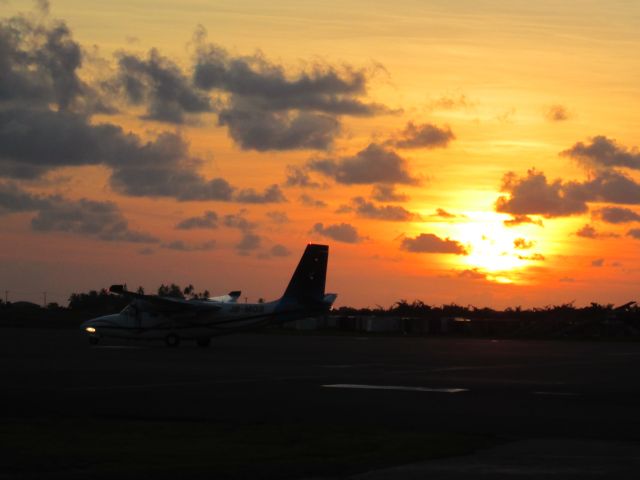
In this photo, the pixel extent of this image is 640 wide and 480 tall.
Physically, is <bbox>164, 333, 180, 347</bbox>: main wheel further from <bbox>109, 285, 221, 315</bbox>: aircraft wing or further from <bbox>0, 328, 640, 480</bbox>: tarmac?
<bbox>0, 328, 640, 480</bbox>: tarmac

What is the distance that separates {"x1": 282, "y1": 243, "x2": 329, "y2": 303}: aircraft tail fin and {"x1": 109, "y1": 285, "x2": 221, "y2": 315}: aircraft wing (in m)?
4.55

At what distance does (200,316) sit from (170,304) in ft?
6.31

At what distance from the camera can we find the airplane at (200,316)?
64.9m

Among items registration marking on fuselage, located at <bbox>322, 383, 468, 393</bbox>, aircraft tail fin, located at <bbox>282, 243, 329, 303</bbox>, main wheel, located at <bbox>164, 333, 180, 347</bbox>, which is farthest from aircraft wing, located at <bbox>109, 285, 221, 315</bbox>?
registration marking on fuselage, located at <bbox>322, 383, 468, 393</bbox>

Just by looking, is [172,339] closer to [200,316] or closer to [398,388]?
[200,316]

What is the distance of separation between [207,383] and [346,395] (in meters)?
5.92

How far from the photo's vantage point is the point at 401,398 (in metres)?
27.8

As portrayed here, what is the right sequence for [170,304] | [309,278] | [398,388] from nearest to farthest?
[398,388]
[170,304]
[309,278]

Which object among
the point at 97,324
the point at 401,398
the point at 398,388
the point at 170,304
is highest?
the point at 170,304

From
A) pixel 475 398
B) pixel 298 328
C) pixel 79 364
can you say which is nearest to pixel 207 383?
pixel 475 398

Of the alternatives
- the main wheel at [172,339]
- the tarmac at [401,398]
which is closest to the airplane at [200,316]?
the main wheel at [172,339]

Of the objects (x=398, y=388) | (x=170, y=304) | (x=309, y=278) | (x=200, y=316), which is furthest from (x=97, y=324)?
(x=398, y=388)

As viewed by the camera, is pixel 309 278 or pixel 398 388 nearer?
pixel 398 388

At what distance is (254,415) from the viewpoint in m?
23.3
